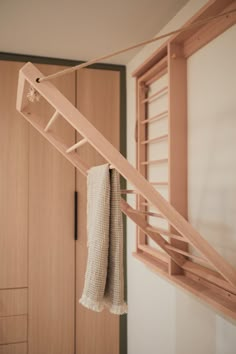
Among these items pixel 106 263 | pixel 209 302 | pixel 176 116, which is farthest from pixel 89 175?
pixel 209 302

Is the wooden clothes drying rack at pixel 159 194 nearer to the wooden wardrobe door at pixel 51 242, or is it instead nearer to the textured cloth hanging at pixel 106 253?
the textured cloth hanging at pixel 106 253

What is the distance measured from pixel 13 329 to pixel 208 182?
1739 millimetres

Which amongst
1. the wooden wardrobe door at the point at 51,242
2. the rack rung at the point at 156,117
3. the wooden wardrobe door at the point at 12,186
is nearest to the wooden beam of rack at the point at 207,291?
the rack rung at the point at 156,117

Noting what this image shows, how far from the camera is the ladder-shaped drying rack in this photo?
1.12 m

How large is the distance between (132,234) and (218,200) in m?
1.13

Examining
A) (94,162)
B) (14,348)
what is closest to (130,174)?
(94,162)

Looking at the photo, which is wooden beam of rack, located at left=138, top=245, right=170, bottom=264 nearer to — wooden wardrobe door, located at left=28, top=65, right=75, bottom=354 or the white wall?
the white wall

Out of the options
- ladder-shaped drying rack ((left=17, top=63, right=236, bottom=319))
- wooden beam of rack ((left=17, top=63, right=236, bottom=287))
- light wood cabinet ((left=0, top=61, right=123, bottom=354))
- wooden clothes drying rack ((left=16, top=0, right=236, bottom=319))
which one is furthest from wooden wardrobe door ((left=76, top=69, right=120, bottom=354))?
wooden beam of rack ((left=17, top=63, right=236, bottom=287))

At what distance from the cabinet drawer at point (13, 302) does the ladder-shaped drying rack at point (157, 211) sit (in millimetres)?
1087

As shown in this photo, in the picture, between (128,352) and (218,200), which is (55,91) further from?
(128,352)

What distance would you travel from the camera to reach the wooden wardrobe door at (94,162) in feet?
8.36

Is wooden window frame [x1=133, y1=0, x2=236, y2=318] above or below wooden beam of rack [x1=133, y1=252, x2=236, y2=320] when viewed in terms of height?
above

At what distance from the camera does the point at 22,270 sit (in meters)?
2.44

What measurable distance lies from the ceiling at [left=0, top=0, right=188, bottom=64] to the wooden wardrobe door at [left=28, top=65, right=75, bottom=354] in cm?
26
